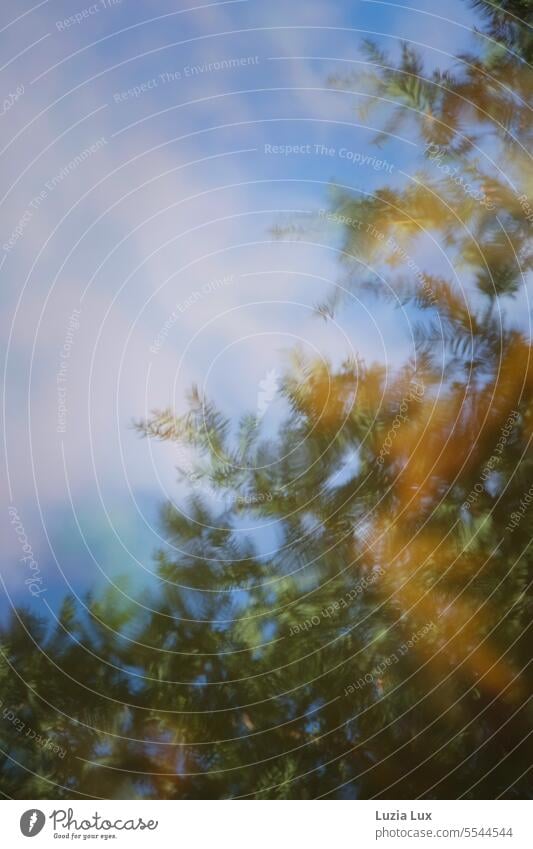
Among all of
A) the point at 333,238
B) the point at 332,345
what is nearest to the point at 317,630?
the point at 332,345

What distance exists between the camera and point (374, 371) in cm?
82

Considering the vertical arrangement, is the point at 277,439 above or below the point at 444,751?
above

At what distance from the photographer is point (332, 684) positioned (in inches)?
31.1

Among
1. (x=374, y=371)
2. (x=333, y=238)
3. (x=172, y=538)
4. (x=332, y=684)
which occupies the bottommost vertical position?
(x=332, y=684)

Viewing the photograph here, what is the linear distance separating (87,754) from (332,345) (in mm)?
463

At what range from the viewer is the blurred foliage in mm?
771

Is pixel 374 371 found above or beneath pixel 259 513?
above

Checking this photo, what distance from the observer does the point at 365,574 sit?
0.80 m

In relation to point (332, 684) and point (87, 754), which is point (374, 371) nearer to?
point (332, 684)

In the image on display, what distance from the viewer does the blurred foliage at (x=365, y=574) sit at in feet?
2.53

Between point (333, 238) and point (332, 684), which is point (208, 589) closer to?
point (332, 684)

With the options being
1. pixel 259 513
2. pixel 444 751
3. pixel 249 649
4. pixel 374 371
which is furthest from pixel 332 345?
pixel 444 751

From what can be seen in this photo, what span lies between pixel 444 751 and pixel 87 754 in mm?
346
